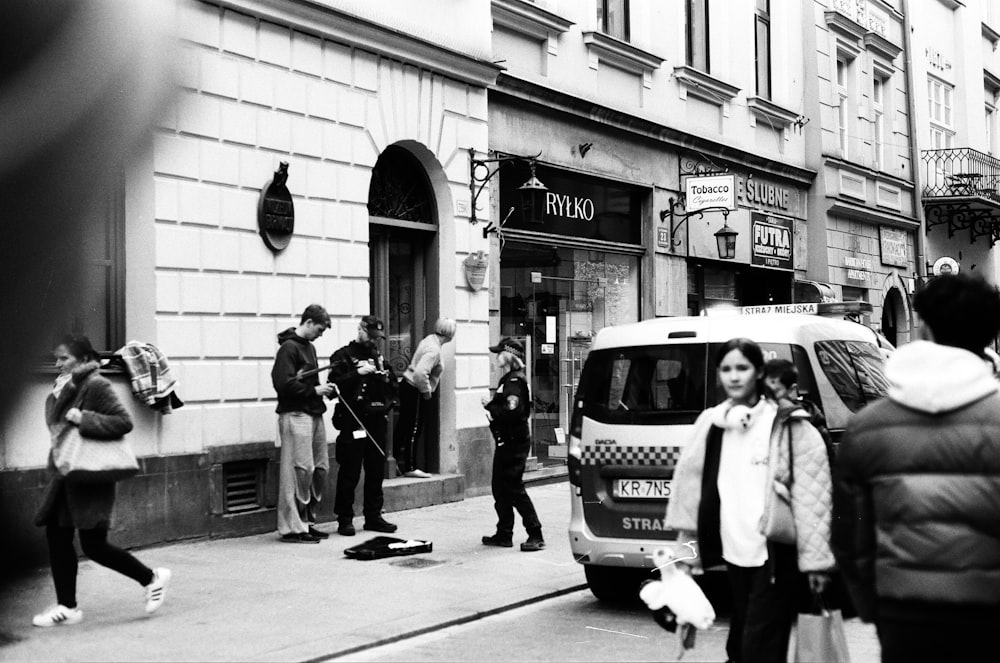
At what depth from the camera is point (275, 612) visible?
799 cm

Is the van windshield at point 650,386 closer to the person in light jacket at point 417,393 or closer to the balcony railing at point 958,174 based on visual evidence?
the person in light jacket at point 417,393

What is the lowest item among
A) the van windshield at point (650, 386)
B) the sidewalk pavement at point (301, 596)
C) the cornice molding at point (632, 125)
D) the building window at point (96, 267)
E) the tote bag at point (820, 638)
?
the sidewalk pavement at point (301, 596)

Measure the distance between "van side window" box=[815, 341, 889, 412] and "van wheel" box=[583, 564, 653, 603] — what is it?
183 cm

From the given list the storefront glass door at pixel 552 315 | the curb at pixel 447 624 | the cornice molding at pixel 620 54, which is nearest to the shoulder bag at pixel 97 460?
the curb at pixel 447 624

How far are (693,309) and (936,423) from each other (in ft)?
52.1

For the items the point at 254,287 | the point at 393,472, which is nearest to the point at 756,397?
the point at 254,287

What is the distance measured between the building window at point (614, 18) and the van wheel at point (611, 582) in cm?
992

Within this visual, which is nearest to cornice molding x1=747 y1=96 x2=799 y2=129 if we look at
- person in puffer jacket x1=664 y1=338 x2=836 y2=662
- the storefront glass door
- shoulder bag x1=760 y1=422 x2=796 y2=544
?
the storefront glass door

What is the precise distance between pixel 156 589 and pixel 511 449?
351 cm

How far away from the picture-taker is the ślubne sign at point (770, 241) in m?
20.2

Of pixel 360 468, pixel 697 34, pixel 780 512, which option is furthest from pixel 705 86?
pixel 780 512

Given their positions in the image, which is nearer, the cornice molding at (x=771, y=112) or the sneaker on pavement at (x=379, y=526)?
the sneaker on pavement at (x=379, y=526)

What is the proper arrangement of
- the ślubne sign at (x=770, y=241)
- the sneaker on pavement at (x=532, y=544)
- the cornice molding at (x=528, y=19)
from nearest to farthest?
the sneaker on pavement at (x=532, y=544) → the cornice molding at (x=528, y=19) → the ślubne sign at (x=770, y=241)

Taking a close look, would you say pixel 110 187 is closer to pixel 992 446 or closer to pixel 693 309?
pixel 992 446
